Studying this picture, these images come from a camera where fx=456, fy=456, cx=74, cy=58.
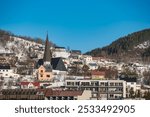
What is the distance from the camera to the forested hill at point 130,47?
139 feet

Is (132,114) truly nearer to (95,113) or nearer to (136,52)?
(95,113)

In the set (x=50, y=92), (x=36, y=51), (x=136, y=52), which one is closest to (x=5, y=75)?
(x=50, y=92)

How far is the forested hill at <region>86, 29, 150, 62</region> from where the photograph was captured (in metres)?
42.3

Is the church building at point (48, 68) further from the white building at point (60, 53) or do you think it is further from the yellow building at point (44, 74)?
the white building at point (60, 53)

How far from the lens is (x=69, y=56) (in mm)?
32219

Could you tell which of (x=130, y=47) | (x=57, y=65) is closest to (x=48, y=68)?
(x=57, y=65)

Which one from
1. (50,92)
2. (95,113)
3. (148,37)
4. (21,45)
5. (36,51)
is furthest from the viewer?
(148,37)

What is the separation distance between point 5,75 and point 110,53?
82.5 ft

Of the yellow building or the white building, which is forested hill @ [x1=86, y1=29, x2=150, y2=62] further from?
the yellow building

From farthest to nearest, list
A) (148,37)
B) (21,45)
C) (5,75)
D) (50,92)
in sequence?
(148,37), (21,45), (5,75), (50,92)

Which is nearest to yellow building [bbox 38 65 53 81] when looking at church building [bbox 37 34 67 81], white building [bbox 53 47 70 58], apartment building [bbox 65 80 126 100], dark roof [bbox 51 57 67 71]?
church building [bbox 37 34 67 81]

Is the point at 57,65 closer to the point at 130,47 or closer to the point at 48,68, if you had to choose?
the point at 48,68

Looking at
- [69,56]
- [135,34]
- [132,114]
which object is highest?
[135,34]

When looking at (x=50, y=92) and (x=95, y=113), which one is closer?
(x=95, y=113)
